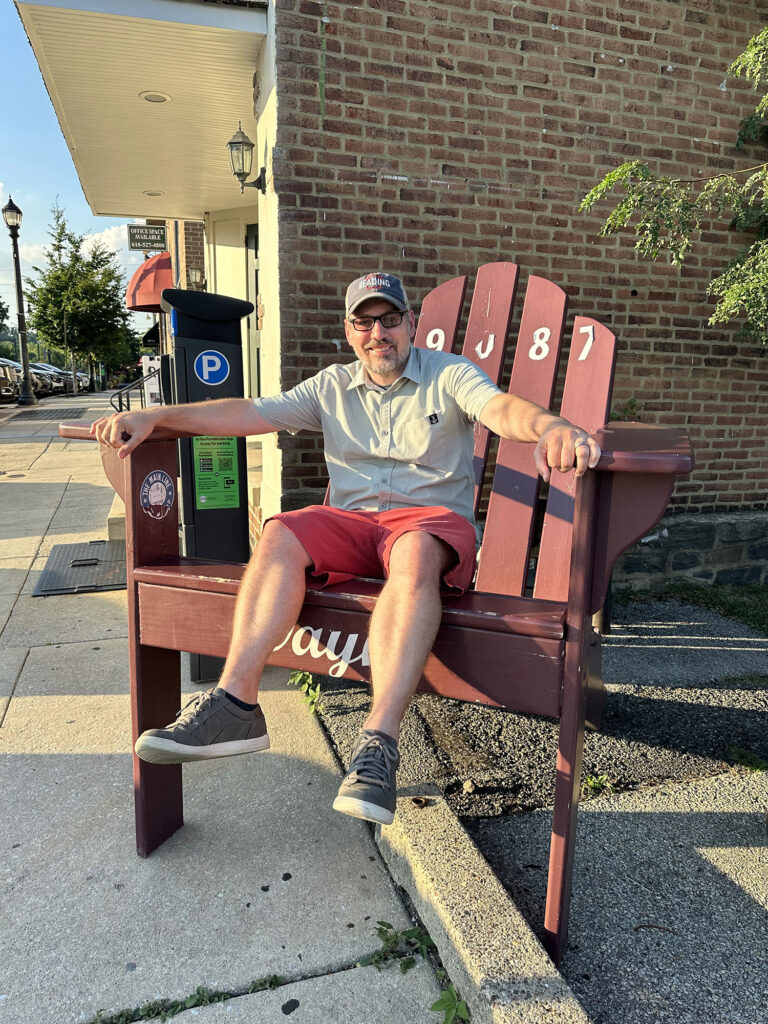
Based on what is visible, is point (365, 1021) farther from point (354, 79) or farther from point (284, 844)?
point (354, 79)

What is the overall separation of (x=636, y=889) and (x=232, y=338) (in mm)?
2660

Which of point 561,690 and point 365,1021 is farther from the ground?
point 561,690

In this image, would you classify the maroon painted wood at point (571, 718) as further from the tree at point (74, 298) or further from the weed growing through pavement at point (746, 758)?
the tree at point (74, 298)

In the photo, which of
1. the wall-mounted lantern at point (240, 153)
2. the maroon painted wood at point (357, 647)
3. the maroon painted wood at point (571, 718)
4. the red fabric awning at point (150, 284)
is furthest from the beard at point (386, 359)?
the red fabric awning at point (150, 284)

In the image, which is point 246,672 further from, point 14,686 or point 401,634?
point 14,686

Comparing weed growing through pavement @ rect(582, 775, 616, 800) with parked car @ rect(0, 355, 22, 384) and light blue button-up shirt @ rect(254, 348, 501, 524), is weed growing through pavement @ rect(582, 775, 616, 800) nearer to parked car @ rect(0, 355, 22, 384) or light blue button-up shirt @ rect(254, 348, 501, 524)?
light blue button-up shirt @ rect(254, 348, 501, 524)

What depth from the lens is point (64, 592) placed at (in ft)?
15.1

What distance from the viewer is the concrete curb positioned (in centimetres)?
147

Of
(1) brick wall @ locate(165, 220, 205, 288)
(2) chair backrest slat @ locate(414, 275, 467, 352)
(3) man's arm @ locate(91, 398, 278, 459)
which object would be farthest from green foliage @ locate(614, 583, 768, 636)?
(1) brick wall @ locate(165, 220, 205, 288)

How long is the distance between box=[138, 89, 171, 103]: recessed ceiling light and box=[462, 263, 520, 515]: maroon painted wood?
319 centimetres

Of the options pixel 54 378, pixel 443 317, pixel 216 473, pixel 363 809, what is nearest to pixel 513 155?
pixel 443 317

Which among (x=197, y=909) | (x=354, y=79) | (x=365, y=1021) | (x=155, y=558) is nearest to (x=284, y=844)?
(x=197, y=909)

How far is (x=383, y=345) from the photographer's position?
2.40 meters

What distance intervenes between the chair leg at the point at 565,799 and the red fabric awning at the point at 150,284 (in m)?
11.8
